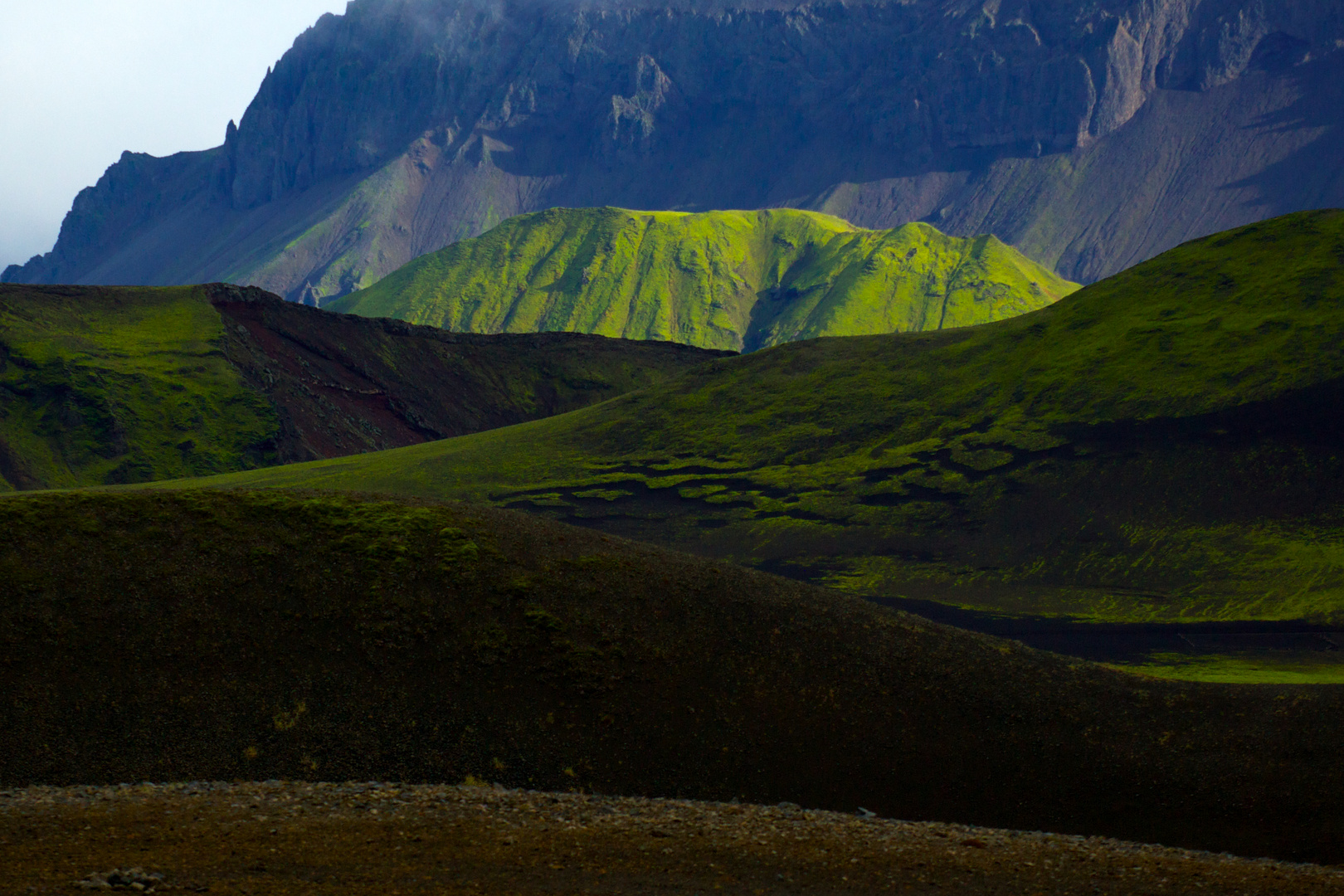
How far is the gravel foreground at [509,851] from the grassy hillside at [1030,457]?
5686 cm

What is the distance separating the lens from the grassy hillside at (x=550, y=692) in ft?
106

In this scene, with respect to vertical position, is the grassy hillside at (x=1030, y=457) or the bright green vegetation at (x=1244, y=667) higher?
the grassy hillside at (x=1030, y=457)

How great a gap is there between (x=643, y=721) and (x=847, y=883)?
12.2 metres

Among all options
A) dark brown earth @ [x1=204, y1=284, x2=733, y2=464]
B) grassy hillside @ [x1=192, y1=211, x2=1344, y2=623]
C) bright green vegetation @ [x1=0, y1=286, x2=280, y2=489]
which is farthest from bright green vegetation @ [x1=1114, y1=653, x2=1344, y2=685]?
bright green vegetation @ [x1=0, y1=286, x2=280, y2=489]

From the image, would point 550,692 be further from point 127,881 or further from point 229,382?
point 229,382

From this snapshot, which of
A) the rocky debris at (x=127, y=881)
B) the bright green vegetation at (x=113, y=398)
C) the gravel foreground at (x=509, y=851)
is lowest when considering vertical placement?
the gravel foreground at (x=509, y=851)

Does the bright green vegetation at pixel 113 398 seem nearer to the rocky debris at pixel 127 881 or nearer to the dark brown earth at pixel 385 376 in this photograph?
the dark brown earth at pixel 385 376

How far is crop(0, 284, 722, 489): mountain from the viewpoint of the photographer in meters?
128

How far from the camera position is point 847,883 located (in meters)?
24.0

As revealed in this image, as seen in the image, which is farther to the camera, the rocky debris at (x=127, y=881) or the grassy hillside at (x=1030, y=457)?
the grassy hillside at (x=1030, y=457)

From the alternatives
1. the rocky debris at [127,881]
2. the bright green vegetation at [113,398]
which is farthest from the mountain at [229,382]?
the rocky debris at [127,881]

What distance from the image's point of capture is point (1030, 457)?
106812 mm

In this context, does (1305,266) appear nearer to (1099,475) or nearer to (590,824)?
(1099,475)

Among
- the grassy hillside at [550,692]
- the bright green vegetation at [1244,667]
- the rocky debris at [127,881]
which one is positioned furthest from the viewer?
the bright green vegetation at [1244,667]
